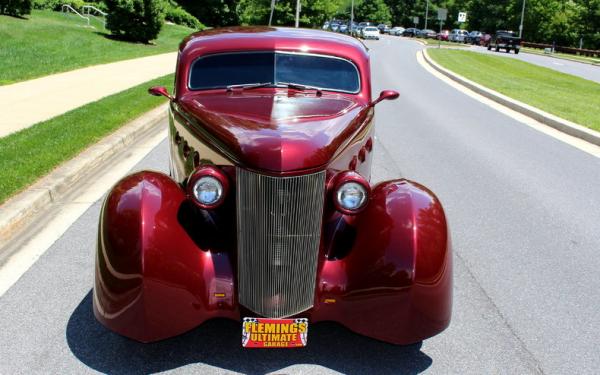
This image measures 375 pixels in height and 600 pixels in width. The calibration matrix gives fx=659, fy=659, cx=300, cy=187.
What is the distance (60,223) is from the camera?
6.33 meters

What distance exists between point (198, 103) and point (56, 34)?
24287 millimetres

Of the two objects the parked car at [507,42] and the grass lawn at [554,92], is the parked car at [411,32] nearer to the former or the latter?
the parked car at [507,42]

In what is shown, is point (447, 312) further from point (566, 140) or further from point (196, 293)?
point (566, 140)

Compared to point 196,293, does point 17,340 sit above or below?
below

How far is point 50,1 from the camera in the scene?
37.8 meters

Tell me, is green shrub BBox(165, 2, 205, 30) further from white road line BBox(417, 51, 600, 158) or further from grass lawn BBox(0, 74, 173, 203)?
grass lawn BBox(0, 74, 173, 203)

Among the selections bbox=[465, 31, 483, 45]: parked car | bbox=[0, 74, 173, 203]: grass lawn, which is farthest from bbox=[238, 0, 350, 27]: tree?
bbox=[0, 74, 173, 203]: grass lawn

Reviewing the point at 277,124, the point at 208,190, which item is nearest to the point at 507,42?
the point at 277,124

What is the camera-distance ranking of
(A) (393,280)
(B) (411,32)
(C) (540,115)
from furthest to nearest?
(B) (411,32)
(C) (540,115)
(A) (393,280)

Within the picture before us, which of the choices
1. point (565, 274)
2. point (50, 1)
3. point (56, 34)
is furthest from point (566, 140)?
point (50, 1)

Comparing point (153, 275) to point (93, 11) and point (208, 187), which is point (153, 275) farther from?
point (93, 11)

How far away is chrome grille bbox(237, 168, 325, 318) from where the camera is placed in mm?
3559

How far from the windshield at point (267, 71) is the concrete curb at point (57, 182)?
2.16 meters

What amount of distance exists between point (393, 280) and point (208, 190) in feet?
3.84
